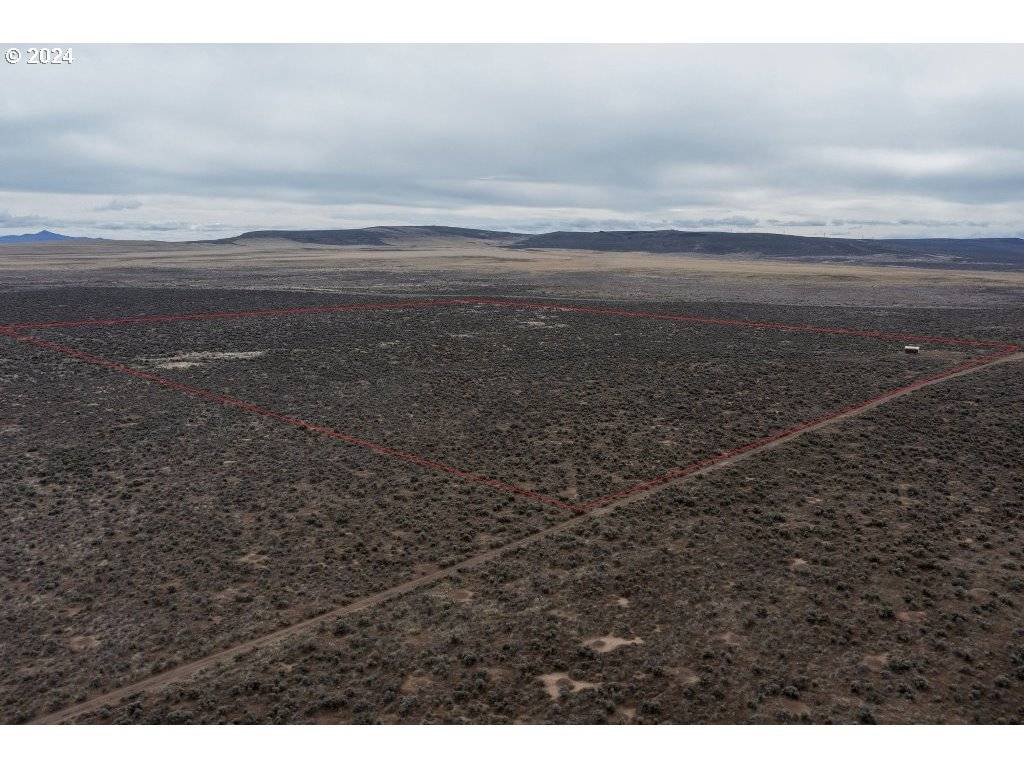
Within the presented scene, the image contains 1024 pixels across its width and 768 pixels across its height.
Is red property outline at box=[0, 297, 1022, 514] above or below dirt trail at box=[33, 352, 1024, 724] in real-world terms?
above

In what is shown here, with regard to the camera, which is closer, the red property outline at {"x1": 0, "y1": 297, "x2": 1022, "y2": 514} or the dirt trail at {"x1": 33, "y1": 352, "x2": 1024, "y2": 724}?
the dirt trail at {"x1": 33, "y1": 352, "x2": 1024, "y2": 724}

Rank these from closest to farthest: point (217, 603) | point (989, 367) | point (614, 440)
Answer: point (217, 603) → point (614, 440) → point (989, 367)

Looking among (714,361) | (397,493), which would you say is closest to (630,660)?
(397,493)

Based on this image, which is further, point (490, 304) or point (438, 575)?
point (490, 304)

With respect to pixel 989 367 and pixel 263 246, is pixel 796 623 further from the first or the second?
pixel 263 246
